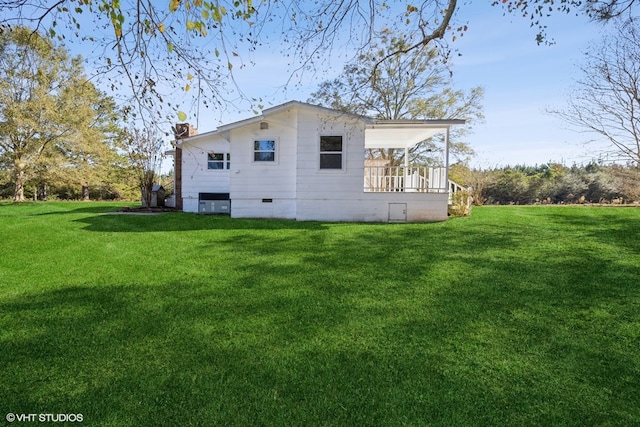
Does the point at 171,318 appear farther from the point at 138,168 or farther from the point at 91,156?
the point at 91,156

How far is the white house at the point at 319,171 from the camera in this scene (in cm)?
1109

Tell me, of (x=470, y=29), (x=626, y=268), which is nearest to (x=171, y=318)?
(x=470, y=29)

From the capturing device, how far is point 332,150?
11266 millimetres

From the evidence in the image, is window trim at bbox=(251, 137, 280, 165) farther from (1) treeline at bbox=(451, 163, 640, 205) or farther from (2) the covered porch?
(1) treeline at bbox=(451, 163, 640, 205)

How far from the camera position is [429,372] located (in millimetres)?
2793

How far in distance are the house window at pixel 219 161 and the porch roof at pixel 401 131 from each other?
619 cm

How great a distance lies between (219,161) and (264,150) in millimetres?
4037

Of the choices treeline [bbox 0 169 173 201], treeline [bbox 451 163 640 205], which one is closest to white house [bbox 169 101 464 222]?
treeline [bbox 451 163 640 205]

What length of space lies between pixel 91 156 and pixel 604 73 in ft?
94.2

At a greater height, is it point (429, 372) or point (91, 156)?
point (91, 156)

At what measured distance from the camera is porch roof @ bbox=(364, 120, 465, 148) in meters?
10.6

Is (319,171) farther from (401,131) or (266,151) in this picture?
(401,131)

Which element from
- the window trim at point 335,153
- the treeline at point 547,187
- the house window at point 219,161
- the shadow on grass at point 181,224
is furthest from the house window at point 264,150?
the treeline at point 547,187
